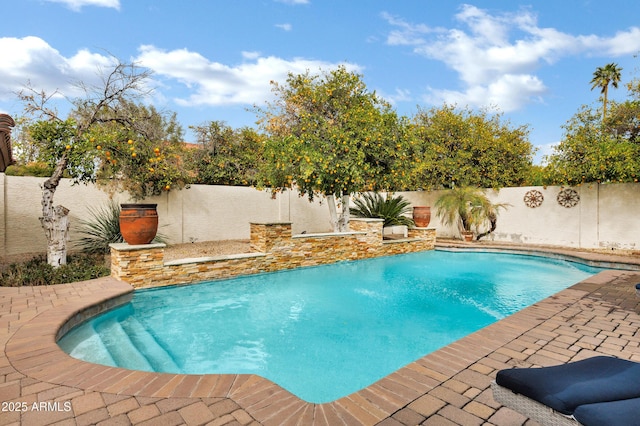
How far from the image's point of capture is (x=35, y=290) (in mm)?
5070

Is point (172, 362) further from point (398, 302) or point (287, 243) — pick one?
point (287, 243)

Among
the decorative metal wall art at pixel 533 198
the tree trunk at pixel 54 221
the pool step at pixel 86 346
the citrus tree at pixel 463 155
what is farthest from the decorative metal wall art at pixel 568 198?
the tree trunk at pixel 54 221

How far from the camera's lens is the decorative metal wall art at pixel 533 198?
11.2m

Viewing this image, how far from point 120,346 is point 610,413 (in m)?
4.26

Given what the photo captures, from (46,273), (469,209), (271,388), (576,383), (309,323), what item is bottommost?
(309,323)

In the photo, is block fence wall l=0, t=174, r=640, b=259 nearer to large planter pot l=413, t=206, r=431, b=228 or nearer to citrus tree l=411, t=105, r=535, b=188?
citrus tree l=411, t=105, r=535, b=188

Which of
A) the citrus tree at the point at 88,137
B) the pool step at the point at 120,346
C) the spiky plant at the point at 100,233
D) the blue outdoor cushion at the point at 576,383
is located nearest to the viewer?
the blue outdoor cushion at the point at 576,383

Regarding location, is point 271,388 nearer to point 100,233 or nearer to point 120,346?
point 120,346

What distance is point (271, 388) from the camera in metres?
2.37

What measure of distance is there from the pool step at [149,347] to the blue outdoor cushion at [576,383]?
3070mm

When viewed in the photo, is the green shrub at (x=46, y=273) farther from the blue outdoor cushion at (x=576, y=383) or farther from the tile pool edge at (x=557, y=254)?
the tile pool edge at (x=557, y=254)

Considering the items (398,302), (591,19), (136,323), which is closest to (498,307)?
(398,302)

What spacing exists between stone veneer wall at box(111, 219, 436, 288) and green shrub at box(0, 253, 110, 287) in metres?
0.48

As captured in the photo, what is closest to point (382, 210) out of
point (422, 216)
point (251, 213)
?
point (422, 216)
